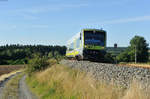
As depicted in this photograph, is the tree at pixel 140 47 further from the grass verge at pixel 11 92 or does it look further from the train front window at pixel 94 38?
the train front window at pixel 94 38

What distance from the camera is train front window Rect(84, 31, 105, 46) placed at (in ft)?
75.7

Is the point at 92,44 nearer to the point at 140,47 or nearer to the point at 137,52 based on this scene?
the point at 137,52

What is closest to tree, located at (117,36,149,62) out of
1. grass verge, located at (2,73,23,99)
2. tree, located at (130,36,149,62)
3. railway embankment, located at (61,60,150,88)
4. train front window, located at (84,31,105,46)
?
tree, located at (130,36,149,62)

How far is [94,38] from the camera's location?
23438 mm

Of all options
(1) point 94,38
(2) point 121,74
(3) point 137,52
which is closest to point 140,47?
(3) point 137,52

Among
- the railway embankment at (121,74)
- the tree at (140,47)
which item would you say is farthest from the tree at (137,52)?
the railway embankment at (121,74)

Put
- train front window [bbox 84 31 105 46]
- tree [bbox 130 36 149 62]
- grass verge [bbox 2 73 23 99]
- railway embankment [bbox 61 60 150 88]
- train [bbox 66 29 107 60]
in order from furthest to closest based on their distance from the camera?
1. tree [bbox 130 36 149 62]
2. train front window [bbox 84 31 105 46]
3. train [bbox 66 29 107 60]
4. grass verge [bbox 2 73 23 99]
5. railway embankment [bbox 61 60 150 88]

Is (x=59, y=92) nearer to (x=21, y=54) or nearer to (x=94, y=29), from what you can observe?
(x=94, y=29)

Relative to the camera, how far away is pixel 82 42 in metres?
23.2

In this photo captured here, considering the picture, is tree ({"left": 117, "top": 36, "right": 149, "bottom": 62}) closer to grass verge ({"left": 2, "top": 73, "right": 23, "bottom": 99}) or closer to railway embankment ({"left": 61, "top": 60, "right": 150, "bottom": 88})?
grass verge ({"left": 2, "top": 73, "right": 23, "bottom": 99})

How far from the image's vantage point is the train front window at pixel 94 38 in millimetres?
23083

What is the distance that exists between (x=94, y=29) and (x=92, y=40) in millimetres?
1182

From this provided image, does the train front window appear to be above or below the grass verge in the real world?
above

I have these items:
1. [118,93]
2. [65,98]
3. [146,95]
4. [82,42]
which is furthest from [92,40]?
[146,95]
